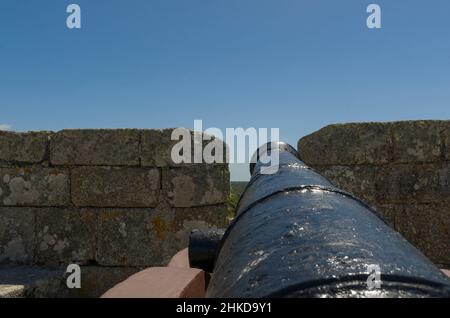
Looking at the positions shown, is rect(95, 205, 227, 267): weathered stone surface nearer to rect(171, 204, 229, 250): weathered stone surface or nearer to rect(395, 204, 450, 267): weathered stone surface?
rect(171, 204, 229, 250): weathered stone surface

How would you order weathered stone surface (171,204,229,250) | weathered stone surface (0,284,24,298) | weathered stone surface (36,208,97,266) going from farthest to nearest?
weathered stone surface (36,208,97,266) → weathered stone surface (171,204,229,250) → weathered stone surface (0,284,24,298)

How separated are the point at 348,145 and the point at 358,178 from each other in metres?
0.39

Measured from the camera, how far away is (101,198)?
4992mm


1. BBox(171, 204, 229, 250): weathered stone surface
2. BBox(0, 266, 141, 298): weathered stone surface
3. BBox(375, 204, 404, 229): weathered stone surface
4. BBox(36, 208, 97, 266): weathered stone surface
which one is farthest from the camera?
BBox(375, 204, 404, 229): weathered stone surface

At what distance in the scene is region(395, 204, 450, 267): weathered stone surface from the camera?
5.16m

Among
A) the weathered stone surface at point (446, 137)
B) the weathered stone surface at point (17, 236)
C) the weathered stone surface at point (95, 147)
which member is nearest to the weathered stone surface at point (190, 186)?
the weathered stone surface at point (95, 147)

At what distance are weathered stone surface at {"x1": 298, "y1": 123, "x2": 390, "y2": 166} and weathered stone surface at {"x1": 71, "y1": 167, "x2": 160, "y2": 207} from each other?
6.08 ft

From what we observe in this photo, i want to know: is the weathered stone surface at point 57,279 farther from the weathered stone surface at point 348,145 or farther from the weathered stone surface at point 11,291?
the weathered stone surface at point 348,145

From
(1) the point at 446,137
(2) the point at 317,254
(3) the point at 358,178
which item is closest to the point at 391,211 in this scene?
(3) the point at 358,178

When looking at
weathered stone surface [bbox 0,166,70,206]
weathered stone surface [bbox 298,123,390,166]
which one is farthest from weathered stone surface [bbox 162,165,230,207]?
weathered stone surface [bbox 298,123,390,166]

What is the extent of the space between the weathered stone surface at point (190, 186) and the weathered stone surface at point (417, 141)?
212cm
